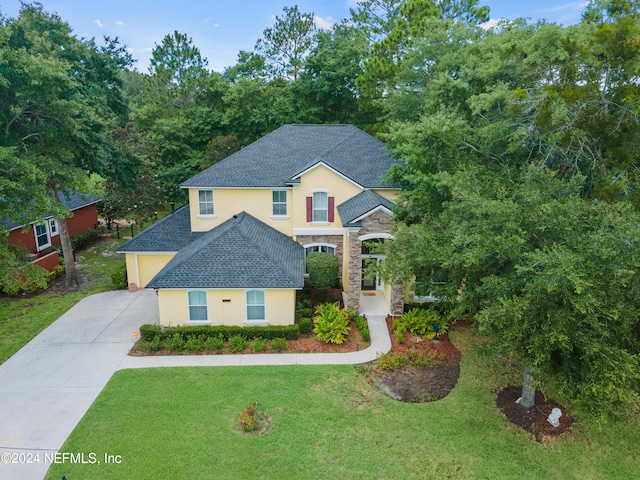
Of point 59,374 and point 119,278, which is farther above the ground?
point 119,278

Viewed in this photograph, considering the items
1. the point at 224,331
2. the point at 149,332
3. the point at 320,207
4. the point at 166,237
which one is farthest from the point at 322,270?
the point at 166,237

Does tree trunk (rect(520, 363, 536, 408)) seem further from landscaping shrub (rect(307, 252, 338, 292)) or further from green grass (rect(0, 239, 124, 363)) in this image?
green grass (rect(0, 239, 124, 363))

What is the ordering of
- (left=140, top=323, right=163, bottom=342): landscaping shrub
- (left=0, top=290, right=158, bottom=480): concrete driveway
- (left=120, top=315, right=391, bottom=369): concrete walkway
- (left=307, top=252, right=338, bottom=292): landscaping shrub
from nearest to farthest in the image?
(left=0, top=290, right=158, bottom=480): concrete driveway → (left=120, top=315, right=391, bottom=369): concrete walkway → (left=140, top=323, right=163, bottom=342): landscaping shrub → (left=307, top=252, right=338, bottom=292): landscaping shrub

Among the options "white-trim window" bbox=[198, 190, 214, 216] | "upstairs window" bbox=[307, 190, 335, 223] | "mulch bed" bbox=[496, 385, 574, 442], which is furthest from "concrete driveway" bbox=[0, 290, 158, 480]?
"mulch bed" bbox=[496, 385, 574, 442]

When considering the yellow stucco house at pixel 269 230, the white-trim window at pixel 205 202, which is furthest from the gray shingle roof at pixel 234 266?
the white-trim window at pixel 205 202

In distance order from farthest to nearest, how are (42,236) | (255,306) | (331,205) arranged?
(42,236) → (331,205) → (255,306)

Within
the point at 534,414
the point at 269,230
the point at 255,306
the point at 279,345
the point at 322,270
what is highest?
the point at 269,230

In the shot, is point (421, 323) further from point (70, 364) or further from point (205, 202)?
point (70, 364)
